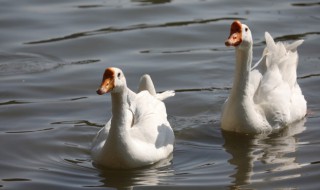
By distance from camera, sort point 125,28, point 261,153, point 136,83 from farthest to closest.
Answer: point 125,28, point 136,83, point 261,153

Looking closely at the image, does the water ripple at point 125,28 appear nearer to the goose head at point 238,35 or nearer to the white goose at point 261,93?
the white goose at point 261,93

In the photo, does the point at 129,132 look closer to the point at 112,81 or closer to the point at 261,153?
the point at 112,81

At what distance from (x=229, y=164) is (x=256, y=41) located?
476 centimetres

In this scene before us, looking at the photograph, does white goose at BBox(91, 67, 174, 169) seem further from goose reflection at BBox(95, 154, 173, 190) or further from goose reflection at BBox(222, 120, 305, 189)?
goose reflection at BBox(222, 120, 305, 189)

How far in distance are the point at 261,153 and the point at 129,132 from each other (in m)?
1.53

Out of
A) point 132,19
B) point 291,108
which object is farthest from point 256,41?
point 291,108

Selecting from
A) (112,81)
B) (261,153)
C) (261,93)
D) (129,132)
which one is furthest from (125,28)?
(112,81)

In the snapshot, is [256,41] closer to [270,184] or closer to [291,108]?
[291,108]

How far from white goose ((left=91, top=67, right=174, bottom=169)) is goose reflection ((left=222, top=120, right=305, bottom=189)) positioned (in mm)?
799

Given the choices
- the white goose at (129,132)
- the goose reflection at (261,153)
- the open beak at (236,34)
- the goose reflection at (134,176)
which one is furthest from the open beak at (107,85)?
the open beak at (236,34)

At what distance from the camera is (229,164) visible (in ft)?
29.5

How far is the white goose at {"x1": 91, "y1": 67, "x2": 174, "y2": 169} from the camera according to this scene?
8.41 metres

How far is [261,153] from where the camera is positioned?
9.30 metres

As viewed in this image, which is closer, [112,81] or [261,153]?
[112,81]
